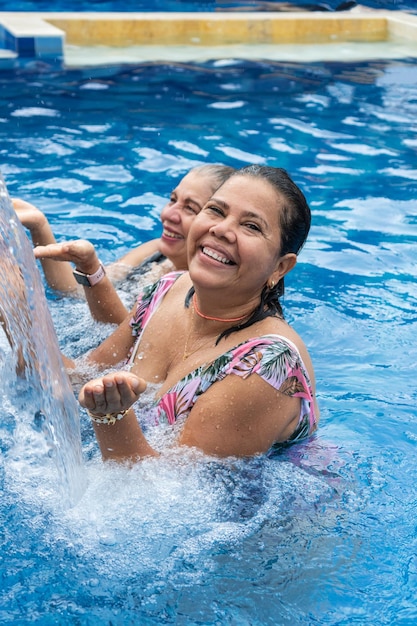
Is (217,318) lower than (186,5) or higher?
higher

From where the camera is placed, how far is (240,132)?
820 cm

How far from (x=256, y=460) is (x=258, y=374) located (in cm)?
35

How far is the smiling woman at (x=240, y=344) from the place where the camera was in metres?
2.92

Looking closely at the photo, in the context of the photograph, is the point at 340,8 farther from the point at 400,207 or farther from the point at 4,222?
the point at 4,222

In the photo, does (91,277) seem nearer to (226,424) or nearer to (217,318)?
(217,318)

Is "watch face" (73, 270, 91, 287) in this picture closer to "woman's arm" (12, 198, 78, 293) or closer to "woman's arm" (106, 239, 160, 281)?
"woman's arm" (12, 198, 78, 293)

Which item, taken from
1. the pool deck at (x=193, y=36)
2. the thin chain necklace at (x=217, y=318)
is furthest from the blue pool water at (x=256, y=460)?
the pool deck at (x=193, y=36)

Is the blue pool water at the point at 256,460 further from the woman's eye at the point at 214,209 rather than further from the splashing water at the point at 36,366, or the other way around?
the woman's eye at the point at 214,209

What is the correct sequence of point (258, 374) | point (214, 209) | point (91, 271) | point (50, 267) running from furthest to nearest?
point (50, 267) < point (91, 271) < point (214, 209) < point (258, 374)

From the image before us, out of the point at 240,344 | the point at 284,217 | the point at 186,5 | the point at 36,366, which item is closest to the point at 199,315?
the point at 240,344

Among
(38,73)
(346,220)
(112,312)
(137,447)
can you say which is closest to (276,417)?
(137,447)

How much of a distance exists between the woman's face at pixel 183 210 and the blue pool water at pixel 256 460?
1.86ft

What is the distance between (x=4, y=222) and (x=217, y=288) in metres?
0.74

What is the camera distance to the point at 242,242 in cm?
303
